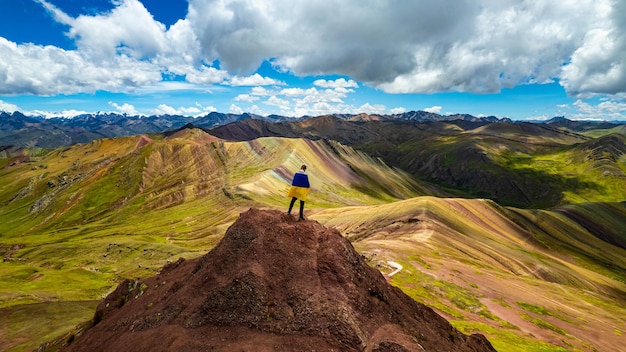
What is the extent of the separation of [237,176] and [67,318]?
134m

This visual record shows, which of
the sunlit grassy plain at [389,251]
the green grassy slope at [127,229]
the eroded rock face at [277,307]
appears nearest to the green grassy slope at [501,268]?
the sunlit grassy plain at [389,251]

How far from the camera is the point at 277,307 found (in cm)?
1955

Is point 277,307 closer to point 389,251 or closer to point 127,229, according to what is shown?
point 389,251

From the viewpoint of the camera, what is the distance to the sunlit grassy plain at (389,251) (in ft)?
156

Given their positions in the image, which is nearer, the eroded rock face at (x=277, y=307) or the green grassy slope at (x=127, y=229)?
the eroded rock face at (x=277, y=307)

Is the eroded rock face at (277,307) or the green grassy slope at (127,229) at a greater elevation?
the eroded rock face at (277,307)

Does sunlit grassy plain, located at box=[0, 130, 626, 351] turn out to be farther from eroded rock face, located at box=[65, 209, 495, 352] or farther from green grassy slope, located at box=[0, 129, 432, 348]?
eroded rock face, located at box=[65, 209, 495, 352]

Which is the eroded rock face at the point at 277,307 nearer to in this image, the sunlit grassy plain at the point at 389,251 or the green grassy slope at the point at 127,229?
the sunlit grassy plain at the point at 389,251

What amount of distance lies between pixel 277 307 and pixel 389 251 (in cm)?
4969

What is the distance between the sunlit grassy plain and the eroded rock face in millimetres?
18867

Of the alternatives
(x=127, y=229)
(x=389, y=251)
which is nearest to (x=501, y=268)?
(x=389, y=251)

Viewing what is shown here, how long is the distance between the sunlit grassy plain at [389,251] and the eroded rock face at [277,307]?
1887cm

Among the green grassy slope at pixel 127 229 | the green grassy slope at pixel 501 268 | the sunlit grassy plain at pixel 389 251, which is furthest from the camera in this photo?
the green grassy slope at pixel 127 229

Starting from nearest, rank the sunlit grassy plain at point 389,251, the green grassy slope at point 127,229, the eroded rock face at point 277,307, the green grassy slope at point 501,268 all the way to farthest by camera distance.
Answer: the eroded rock face at point 277,307 < the green grassy slope at point 501,268 < the sunlit grassy plain at point 389,251 < the green grassy slope at point 127,229
